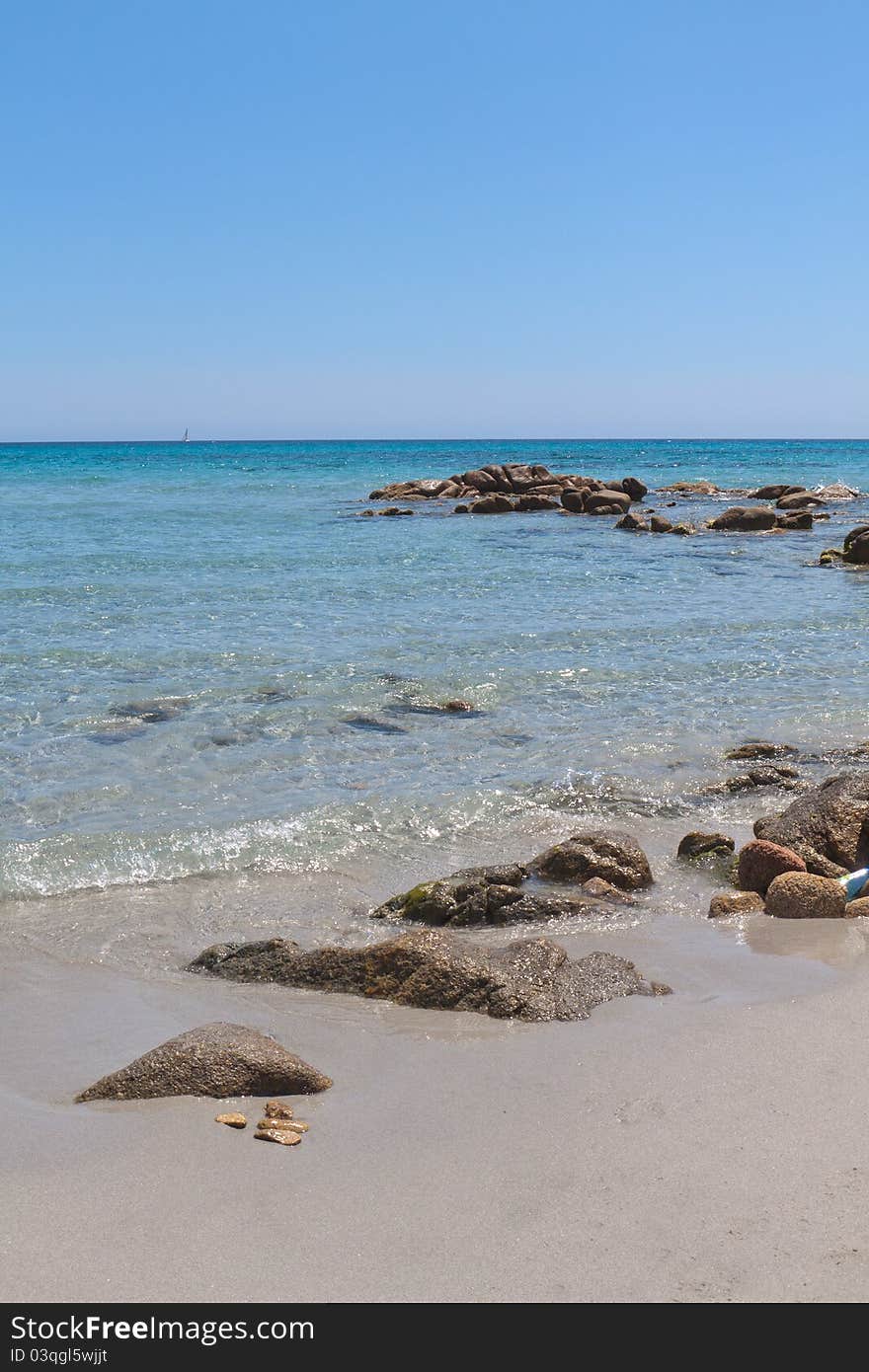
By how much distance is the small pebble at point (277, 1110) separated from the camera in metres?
4.06

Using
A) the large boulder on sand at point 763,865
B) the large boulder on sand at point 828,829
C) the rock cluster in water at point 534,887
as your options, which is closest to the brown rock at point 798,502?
the large boulder on sand at point 828,829

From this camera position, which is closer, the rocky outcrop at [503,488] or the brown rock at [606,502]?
the brown rock at [606,502]

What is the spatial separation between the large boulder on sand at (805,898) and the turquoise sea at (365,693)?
1.82 m

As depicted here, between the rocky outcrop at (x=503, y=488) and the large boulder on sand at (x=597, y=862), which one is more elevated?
the rocky outcrop at (x=503, y=488)

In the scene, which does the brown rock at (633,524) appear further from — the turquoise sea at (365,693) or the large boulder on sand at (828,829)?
the large boulder on sand at (828,829)

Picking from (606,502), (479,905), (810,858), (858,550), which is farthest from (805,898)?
(606,502)

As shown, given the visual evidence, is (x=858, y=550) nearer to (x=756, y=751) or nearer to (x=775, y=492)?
(x=756, y=751)

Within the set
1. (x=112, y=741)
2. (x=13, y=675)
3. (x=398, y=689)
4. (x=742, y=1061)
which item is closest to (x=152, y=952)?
(x=742, y=1061)

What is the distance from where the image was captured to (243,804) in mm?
7906

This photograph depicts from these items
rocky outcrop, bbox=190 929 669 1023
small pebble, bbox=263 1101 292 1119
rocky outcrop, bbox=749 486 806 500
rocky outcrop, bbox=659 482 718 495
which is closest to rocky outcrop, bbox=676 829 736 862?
rocky outcrop, bbox=190 929 669 1023

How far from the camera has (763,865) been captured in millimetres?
6457

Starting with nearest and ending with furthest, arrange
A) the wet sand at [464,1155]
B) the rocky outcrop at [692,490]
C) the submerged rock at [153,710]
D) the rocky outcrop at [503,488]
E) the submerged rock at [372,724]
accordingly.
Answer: the wet sand at [464,1155] < the submerged rock at [372,724] < the submerged rock at [153,710] < the rocky outcrop at [503,488] < the rocky outcrop at [692,490]

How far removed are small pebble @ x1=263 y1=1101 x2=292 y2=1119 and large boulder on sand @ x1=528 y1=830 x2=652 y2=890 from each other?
2.81 m
